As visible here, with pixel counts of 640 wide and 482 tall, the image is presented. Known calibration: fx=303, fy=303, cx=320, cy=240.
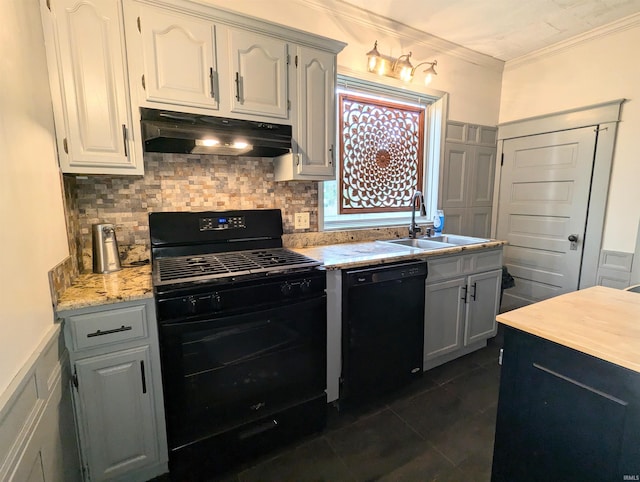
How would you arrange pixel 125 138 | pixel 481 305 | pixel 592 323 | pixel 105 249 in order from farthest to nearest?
pixel 481 305 → pixel 105 249 → pixel 125 138 → pixel 592 323

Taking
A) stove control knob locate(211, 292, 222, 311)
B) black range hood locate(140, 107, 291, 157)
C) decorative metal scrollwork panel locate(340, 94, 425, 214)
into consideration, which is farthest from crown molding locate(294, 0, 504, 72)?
stove control knob locate(211, 292, 222, 311)

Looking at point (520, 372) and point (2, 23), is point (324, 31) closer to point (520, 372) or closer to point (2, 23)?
point (2, 23)

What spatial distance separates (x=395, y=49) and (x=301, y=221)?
1.68m

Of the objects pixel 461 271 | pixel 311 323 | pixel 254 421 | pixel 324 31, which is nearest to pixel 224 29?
pixel 324 31

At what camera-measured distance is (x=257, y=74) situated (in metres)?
1.72

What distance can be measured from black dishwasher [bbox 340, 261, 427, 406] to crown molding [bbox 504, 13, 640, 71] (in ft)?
8.64

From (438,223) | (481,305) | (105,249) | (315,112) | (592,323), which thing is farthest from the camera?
(438,223)

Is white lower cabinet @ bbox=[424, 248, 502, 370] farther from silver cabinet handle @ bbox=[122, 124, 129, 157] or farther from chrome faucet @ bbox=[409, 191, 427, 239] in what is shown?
silver cabinet handle @ bbox=[122, 124, 129, 157]

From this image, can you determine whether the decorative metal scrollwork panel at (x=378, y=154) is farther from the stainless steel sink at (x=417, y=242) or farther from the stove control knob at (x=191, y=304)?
the stove control knob at (x=191, y=304)

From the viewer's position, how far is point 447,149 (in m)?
3.00

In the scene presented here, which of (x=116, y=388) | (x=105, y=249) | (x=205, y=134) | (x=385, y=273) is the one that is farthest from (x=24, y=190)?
(x=385, y=273)

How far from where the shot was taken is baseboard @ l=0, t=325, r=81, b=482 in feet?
2.55

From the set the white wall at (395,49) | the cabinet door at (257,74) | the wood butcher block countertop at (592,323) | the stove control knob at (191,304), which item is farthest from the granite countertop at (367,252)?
the white wall at (395,49)

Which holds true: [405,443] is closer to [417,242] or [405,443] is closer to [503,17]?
[417,242]
